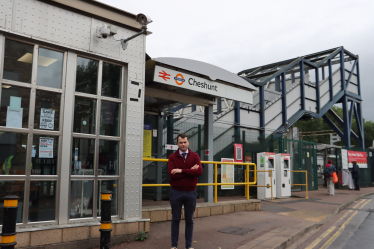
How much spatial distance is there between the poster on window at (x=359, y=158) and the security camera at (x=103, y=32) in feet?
69.4

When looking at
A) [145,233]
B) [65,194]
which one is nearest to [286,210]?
[145,233]

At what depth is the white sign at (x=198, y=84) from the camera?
7.68 m

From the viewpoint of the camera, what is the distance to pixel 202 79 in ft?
28.5

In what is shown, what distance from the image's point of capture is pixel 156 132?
10.7 meters

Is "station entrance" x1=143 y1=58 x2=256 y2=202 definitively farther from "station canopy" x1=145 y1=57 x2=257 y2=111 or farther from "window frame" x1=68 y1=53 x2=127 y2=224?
"window frame" x1=68 y1=53 x2=127 y2=224

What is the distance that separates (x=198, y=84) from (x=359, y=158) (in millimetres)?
19383

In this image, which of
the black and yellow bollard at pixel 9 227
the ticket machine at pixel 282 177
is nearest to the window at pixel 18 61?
the black and yellow bollard at pixel 9 227

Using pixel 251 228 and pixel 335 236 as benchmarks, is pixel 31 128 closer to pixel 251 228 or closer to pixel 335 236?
pixel 251 228

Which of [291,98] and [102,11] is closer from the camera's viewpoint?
[102,11]

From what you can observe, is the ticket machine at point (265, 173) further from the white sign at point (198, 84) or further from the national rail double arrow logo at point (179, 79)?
the national rail double arrow logo at point (179, 79)

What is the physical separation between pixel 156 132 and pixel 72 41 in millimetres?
5445

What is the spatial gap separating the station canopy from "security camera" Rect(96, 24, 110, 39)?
1.48m

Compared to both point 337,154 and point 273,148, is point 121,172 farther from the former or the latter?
point 337,154

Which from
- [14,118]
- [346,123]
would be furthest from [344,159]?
[14,118]
